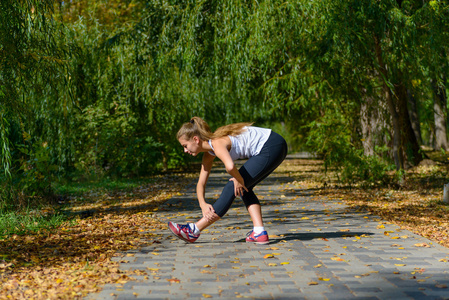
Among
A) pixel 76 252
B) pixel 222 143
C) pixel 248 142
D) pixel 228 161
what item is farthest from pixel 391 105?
pixel 76 252

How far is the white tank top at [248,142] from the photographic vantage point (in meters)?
5.76

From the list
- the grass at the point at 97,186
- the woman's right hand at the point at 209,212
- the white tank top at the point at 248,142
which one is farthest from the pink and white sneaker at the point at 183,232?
the grass at the point at 97,186

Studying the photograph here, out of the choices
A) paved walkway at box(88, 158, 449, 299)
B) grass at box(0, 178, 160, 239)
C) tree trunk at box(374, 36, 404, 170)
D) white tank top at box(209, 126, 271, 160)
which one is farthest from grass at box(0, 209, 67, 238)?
tree trunk at box(374, 36, 404, 170)

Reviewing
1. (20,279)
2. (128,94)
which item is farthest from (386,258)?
(128,94)

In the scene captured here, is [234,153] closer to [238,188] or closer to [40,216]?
[238,188]

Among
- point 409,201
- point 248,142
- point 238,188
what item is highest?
point 248,142

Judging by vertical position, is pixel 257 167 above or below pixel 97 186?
above

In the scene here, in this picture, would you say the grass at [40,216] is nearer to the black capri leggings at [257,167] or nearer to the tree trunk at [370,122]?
the black capri leggings at [257,167]

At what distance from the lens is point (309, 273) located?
4516 millimetres

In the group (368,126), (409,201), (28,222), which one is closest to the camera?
(28,222)

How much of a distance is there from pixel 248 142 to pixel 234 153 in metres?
0.21

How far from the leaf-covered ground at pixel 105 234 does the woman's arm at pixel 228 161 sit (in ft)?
3.85

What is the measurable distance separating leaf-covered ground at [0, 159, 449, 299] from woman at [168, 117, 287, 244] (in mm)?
766

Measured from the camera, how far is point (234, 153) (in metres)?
5.76
